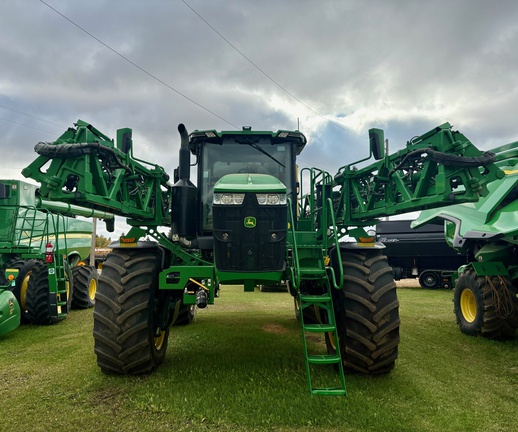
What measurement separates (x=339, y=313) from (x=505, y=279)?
3.66 metres

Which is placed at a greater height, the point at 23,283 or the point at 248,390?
the point at 23,283

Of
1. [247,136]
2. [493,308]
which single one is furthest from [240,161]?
[493,308]

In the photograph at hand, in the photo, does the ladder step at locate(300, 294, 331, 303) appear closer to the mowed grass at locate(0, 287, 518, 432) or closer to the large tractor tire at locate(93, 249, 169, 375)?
the mowed grass at locate(0, 287, 518, 432)

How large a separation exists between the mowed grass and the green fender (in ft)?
0.89

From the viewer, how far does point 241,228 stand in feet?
12.3

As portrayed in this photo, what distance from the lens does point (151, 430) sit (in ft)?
10.1

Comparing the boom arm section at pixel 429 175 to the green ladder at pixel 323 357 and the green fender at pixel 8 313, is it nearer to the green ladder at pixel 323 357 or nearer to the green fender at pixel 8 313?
the green ladder at pixel 323 357

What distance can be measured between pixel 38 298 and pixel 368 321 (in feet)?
20.6

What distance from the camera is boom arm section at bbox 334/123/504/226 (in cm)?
370

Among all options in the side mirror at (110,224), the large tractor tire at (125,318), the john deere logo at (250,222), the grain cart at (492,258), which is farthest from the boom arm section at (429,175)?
the side mirror at (110,224)

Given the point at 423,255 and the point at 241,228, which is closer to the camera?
the point at 241,228

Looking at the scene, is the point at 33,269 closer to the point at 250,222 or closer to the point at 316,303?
the point at 250,222

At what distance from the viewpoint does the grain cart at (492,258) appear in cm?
596

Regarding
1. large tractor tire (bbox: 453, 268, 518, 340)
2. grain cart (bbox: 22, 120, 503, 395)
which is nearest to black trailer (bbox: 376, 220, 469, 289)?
large tractor tire (bbox: 453, 268, 518, 340)
